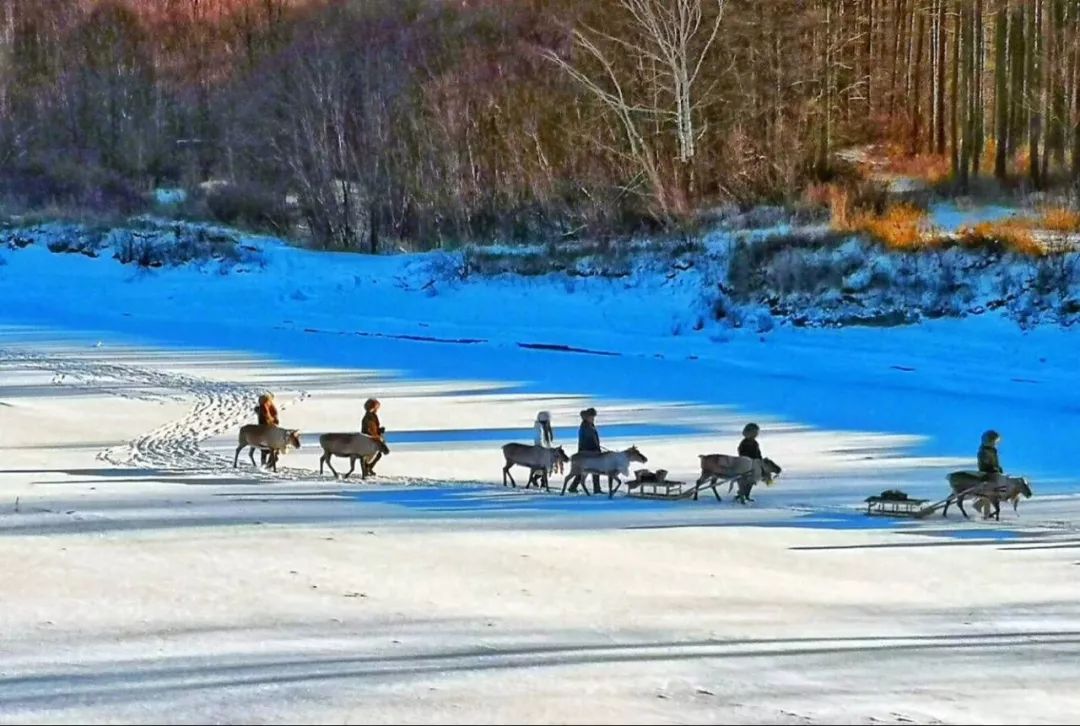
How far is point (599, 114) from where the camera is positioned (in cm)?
4134

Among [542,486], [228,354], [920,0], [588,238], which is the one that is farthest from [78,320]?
[920,0]

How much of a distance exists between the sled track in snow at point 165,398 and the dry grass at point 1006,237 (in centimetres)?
1485

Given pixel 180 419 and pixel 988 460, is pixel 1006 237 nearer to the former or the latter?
pixel 988 460

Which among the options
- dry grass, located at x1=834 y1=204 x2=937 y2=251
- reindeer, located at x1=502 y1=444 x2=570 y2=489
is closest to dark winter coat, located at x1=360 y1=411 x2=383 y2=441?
reindeer, located at x1=502 y1=444 x2=570 y2=489

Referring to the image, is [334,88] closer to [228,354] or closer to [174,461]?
[228,354]

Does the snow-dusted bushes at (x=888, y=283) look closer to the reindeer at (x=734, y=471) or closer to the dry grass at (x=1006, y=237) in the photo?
the dry grass at (x=1006, y=237)

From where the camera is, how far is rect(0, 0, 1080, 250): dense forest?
3834cm

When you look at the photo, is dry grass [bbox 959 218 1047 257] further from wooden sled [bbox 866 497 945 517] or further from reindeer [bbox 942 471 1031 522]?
wooden sled [bbox 866 497 945 517]

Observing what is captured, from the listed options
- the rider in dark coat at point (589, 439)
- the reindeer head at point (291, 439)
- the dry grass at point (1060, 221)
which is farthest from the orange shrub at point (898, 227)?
the reindeer head at point (291, 439)

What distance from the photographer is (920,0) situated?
48844 mm

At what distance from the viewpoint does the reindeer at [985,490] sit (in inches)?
532

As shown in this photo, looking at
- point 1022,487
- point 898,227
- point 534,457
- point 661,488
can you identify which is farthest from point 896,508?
point 898,227

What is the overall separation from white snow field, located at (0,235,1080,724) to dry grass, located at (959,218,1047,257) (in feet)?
7.23

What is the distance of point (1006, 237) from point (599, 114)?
51.5 ft
